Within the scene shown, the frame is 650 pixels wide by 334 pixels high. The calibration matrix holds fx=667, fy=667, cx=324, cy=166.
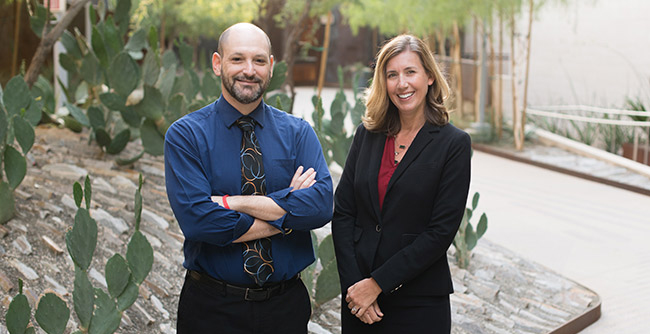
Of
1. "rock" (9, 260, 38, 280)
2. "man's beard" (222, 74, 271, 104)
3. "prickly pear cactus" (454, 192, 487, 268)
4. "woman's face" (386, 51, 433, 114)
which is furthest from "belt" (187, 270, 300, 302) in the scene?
"prickly pear cactus" (454, 192, 487, 268)

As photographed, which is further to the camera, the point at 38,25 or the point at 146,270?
the point at 38,25

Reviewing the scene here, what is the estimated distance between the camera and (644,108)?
7.70m

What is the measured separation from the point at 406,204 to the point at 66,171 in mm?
2551

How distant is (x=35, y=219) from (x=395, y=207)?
2015 millimetres

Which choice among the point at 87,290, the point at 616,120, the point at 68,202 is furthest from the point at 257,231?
the point at 616,120

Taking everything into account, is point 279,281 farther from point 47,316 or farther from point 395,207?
point 47,316

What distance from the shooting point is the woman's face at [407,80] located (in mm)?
1856

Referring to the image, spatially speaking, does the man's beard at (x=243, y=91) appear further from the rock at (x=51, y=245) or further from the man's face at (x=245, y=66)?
the rock at (x=51, y=245)

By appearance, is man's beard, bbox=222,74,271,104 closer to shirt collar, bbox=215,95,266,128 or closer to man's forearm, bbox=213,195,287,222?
shirt collar, bbox=215,95,266,128

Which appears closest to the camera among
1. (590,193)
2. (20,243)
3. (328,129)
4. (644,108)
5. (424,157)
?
(424,157)

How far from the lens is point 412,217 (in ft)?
6.15

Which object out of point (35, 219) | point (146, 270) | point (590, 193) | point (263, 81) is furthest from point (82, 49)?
point (590, 193)

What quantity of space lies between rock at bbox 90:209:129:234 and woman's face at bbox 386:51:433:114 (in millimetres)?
1847

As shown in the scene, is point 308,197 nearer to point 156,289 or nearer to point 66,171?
point 156,289
